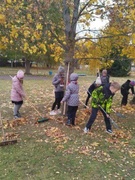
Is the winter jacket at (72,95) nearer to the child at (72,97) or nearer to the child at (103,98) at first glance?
the child at (72,97)

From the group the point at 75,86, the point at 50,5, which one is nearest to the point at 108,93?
the point at 75,86

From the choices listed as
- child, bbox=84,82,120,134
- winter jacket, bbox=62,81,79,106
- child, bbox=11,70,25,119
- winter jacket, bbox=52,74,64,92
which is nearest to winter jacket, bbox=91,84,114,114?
child, bbox=84,82,120,134

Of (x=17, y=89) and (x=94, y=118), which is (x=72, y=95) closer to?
(x=94, y=118)

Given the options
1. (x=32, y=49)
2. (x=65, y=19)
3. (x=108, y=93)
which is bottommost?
(x=108, y=93)

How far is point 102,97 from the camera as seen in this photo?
586 centimetres

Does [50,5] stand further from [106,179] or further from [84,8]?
[106,179]

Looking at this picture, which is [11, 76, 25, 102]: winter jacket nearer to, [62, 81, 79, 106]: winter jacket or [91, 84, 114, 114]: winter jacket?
[62, 81, 79, 106]: winter jacket

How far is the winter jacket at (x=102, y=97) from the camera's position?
573 cm

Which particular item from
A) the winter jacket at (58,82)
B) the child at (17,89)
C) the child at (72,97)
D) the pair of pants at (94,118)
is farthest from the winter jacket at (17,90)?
the pair of pants at (94,118)

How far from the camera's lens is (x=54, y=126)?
21.1ft

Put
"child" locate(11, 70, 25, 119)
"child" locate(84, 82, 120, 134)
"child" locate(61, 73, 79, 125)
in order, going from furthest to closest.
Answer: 1. "child" locate(11, 70, 25, 119)
2. "child" locate(61, 73, 79, 125)
3. "child" locate(84, 82, 120, 134)

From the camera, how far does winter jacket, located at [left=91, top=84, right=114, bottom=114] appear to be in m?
5.73

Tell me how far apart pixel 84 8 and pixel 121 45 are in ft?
5.73

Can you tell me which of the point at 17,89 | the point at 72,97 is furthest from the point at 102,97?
the point at 17,89
